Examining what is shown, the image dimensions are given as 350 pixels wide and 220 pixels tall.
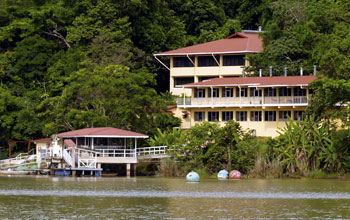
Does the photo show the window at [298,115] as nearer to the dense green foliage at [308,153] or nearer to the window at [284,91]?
the window at [284,91]

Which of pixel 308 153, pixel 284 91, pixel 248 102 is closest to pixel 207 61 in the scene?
pixel 248 102

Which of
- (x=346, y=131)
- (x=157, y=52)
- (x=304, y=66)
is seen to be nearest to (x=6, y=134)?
(x=157, y=52)

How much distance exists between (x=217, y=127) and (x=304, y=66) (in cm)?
1556

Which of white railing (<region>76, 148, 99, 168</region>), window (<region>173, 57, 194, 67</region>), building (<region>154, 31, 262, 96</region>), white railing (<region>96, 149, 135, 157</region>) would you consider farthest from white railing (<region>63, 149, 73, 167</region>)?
window (<region>173, 57, 194, 67</region>)

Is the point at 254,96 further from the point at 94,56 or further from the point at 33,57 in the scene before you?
the point at 33,57

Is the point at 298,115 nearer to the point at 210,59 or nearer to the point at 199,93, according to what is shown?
the point at 199,93

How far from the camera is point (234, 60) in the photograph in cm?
9362

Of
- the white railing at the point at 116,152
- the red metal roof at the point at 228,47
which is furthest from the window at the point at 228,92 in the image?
the red metal roof at the point at 228,47

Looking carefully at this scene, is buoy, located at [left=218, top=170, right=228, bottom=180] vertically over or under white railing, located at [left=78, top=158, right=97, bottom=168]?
under

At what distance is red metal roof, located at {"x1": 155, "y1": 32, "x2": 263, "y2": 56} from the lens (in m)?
92.6

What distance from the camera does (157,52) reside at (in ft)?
325

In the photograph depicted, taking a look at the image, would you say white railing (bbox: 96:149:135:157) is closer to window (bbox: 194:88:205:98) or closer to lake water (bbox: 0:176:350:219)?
lake water (bbox: 0:176:350:219)

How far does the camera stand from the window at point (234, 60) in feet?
306

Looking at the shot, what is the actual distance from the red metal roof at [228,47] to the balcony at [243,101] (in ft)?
43.3
